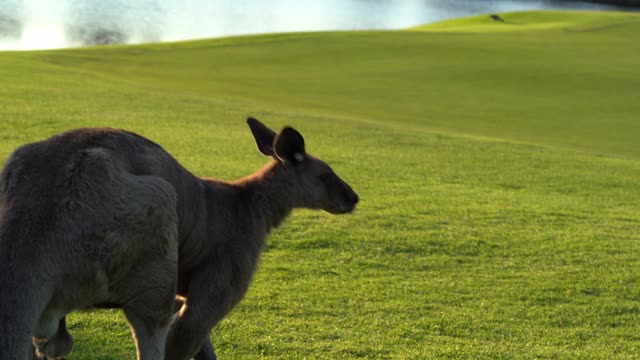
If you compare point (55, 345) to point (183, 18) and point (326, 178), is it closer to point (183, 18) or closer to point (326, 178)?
point (326, 178)

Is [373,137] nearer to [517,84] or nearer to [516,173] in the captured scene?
[516,173]

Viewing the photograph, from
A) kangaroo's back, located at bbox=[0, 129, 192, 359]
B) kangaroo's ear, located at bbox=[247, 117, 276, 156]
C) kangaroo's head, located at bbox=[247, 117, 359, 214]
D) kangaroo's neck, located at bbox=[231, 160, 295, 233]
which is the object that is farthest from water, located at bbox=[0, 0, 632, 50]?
kangaroo's back, located at bbox=[0, 129, 192, 359]

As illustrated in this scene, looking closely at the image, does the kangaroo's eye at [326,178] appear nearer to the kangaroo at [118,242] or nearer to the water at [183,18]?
the kangaroo at [118,242]

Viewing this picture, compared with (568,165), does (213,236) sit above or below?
above

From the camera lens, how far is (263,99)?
22234 mm

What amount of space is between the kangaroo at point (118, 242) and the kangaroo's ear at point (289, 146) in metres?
0.03

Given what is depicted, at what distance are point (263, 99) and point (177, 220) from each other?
18145mm

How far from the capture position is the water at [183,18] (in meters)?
45.0

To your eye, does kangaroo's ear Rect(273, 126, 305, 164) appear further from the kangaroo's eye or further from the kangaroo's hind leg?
the kangaroo's hind leg

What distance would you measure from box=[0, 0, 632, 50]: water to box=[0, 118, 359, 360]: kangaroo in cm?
3448

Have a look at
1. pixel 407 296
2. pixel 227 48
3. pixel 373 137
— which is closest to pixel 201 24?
pixel 227 48

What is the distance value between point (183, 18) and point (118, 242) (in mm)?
58195

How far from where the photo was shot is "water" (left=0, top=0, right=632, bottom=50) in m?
45.0

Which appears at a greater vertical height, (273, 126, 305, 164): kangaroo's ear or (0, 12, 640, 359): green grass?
(273, 126, 305, 164): kangaroo's ear
